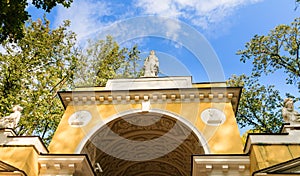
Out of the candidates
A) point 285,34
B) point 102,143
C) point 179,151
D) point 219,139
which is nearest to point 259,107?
point 285,34

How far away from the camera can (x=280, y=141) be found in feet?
36.0

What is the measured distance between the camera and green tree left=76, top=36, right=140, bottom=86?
23875 millimetres

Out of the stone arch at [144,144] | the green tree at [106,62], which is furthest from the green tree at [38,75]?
the stone arch at [144,144]

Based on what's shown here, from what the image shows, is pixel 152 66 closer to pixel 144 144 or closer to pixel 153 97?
pixel 153 97

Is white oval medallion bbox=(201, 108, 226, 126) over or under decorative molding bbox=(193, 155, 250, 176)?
over

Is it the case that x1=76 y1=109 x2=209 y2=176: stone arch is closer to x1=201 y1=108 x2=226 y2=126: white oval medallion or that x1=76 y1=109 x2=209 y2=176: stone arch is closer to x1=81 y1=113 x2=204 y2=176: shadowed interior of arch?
x1=81 y1=113 x2=204 y2=176: shadowed interior of arch

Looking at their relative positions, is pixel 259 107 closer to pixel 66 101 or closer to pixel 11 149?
pixel 66 101

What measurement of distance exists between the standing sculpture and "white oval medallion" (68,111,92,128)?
3923 mm

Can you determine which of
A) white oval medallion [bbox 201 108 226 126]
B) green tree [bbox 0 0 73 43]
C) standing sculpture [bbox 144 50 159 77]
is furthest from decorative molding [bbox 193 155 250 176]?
green tree [bbox 0 0 73 43]

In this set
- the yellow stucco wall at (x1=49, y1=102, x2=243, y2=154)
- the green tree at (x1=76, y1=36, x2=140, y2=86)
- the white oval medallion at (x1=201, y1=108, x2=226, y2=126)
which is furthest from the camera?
the green tree at (x1=76, y1=36, x2=140, y2=86)

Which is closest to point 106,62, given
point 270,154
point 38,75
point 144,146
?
point 38,75

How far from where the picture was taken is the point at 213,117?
1349 centimetres

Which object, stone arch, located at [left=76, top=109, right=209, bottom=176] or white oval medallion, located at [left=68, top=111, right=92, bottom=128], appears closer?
stone arch, located at [left=76, top=109, right=209, bottom=176]

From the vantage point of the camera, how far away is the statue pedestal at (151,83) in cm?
1509
